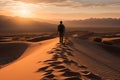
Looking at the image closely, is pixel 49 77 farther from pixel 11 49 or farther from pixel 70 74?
pixel 11 49

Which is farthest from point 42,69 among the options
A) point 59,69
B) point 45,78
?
point 45,78

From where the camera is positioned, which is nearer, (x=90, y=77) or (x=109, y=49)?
(x=90, y=77)

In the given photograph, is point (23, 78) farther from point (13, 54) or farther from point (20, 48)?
point (20, 48)

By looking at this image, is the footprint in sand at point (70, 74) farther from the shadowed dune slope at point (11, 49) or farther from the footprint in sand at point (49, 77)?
the shadowed dune slope at point (11, 49)

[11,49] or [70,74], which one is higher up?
[70,74]

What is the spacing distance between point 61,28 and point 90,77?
12108 mm

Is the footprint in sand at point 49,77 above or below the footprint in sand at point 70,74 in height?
below

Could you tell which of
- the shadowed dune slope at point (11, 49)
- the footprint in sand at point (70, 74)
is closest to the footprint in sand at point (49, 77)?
the footprint in sand at point (70, 74)

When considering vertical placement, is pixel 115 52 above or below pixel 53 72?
below

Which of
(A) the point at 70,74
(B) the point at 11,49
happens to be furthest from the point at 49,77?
(B) the point at 11,49

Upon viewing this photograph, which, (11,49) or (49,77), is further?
(11,49)

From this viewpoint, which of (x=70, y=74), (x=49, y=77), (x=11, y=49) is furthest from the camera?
(x=11, y=49)

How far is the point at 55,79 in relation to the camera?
7129 mm

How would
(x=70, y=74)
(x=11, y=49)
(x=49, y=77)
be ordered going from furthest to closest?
(x=11, y=49), (x=70, y=74), (x=49, y=77)
